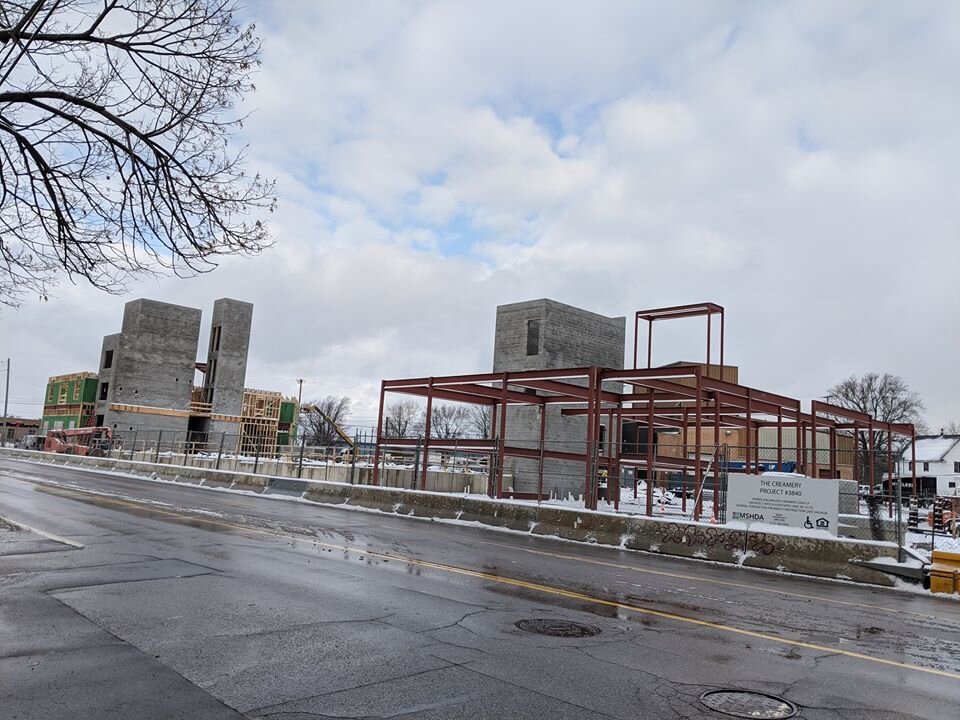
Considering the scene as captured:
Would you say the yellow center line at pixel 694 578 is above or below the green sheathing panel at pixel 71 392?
below

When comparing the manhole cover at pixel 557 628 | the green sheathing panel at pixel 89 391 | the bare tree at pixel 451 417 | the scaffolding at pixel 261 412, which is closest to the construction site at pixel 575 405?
the manhole cover at pixel 557 628

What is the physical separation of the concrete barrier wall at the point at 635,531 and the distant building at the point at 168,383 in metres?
35.9

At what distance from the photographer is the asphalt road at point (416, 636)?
15.5ft

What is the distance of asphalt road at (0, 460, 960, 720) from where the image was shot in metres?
4.73

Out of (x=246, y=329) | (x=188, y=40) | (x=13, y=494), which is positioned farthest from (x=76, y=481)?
(x=246, y=329)

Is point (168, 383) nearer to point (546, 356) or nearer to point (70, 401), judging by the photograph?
point (70, 401)

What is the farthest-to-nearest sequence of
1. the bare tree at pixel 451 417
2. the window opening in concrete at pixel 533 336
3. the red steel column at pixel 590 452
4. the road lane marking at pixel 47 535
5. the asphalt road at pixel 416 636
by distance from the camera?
the bare tree at pixel 451 417
the window opening in concrete at pixel 533 336
the red steel column at pixel 590 452
the road lane marking at pixel 47 535
the asphalt road at pixel 416 636

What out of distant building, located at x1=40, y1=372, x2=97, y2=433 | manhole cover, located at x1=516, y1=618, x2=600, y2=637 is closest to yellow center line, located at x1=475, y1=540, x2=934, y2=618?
manhole cover, located at x1=516, y1=618, x2=600, y2=637

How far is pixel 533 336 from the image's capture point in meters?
32.5

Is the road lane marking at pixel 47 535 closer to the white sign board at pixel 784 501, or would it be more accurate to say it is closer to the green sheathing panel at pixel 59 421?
the white sign board at pixel 784 501

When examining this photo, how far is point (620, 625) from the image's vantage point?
7297 millimetres

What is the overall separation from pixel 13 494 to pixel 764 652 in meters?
19.4

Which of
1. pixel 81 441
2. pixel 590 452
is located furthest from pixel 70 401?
pixel 590 452

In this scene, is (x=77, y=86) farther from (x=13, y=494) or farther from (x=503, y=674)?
(x=13, y=494)
